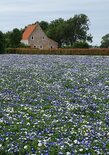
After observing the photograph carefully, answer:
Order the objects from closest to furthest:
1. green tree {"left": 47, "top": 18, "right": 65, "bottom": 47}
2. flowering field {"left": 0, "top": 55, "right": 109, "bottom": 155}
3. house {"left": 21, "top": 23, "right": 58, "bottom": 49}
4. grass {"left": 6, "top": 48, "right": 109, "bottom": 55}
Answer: flowering field {"left": 0, "top": 55, "right": 109, "bottom": 155}, grass {"left": 6, "top": 48, "right": 109, "bottom": 55}, house {"left": 21, "top": 23, "right": 58, "bottom": 49}, green tree {"left": 47, "top": 18, "right": 65, "bottom": 47}

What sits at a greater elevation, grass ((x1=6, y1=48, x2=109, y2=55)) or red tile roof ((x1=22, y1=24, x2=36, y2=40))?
red tile roof ((x1=22, y1=24, x2=36, y2=40))

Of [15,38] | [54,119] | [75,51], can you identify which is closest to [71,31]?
[15,38]

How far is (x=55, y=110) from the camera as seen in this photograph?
11.5 metres

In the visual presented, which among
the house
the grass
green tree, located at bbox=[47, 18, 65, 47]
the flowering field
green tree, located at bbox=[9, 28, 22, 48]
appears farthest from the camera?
green tree, located at bbox=[47, 18, 65, 47]

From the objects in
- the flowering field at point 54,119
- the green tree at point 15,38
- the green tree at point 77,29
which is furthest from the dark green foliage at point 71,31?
the flowering field at point 54,119

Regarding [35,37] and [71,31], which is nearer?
[35,37]

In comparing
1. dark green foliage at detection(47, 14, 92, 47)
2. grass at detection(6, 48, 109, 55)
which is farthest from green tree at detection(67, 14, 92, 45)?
grass at detection(6, 48, 109, 55)

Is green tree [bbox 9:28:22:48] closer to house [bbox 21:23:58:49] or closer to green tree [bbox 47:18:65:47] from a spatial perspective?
house [bbox 21:23:58:49]

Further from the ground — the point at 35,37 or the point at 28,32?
the point at 28,32

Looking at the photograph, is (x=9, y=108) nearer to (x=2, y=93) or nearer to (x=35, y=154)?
(x=2, y=93)

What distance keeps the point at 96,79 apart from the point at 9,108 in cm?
866

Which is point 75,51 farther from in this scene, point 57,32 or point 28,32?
point 57,32

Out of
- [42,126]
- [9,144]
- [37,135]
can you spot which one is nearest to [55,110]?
[42,126]

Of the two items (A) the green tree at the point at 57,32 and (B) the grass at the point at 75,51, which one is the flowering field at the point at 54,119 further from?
(A) the green tree at the point at 57,32
